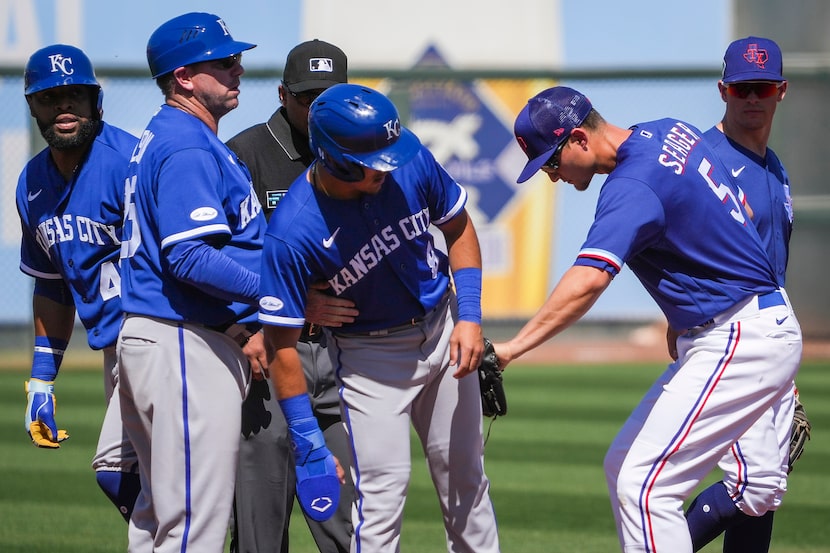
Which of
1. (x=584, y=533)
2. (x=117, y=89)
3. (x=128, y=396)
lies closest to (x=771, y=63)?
(x=584, y=533)

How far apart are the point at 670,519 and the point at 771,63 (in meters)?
2.40

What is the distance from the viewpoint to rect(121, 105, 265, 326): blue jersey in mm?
3760

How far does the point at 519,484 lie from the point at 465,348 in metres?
3.49

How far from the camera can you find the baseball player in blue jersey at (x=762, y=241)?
470 cm

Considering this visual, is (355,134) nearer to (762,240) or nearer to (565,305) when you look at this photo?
(565,305)

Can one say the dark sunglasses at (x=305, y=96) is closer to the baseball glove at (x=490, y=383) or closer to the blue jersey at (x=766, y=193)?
the baseball glove at (x=490, y=383)

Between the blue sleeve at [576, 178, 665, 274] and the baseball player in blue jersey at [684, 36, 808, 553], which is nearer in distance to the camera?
the blue sleeve at [576, 178, 665, 274]

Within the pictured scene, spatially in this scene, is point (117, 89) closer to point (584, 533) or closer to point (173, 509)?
point (584, 533)

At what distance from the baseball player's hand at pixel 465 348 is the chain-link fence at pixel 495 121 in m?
9.80

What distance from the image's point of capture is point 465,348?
13.1ft

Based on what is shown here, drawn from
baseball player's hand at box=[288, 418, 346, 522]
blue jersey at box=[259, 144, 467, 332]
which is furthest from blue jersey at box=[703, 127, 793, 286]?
baseball player's hand at box=[288, 418, 346, 522]

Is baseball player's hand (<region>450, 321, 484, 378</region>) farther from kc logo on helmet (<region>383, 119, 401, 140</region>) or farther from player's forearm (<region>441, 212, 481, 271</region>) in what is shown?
kc logo on helmet (<region>383, 119, 401, 140</region>)

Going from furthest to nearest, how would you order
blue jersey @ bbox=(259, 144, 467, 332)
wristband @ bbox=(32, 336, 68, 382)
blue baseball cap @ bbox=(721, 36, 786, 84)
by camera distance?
blue baseball cap @ bbox=(721, 36, 786, 84) < wristband @ bbox=(32, 336, 68, 382) < blue jersey @ bbox=(259, 144, 467, 332)

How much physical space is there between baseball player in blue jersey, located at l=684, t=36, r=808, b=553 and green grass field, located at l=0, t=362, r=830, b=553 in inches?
34.8
